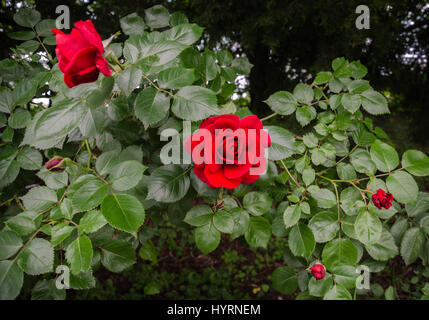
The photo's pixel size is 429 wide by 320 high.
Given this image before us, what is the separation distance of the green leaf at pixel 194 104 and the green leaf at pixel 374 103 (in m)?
0.62

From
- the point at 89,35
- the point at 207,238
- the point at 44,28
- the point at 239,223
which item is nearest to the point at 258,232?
the point at 239,223

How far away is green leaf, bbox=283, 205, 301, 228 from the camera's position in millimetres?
830

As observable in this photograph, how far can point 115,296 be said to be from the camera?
238 cm

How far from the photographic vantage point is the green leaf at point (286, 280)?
1.04 metres

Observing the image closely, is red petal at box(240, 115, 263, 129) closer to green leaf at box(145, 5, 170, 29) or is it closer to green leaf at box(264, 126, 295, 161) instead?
green leaf at box(264, 126, 295, 161)

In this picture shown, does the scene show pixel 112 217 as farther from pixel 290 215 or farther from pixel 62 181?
pixel 290 215

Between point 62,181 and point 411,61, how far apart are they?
3.07 metres

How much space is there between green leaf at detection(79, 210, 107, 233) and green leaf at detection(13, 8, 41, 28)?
0.89 m

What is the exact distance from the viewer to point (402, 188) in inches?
31.7

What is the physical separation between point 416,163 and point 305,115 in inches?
14.9

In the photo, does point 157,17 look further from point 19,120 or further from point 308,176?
point 308,176
